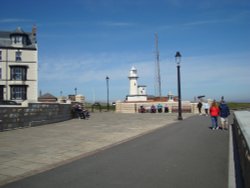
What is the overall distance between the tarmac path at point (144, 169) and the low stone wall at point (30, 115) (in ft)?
27.4

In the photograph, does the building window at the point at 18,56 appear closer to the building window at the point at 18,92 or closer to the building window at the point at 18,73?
the building window at the point at 18,73

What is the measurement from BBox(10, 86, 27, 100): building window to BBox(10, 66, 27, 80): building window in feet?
4.98

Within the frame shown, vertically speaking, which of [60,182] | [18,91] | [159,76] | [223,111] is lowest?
[60,182]

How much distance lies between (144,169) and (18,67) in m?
39.7

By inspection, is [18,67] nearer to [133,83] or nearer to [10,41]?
[10,41]

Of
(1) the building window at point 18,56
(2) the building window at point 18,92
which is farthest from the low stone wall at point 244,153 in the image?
(1) the building window at point 18,56

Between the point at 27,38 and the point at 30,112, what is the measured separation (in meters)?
30.9

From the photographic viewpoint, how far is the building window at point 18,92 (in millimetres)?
41453

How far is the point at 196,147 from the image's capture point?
9867 millimetres

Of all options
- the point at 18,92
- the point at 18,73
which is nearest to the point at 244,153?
the point at 18,92

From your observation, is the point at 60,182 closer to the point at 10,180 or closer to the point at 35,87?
the point at 10,180

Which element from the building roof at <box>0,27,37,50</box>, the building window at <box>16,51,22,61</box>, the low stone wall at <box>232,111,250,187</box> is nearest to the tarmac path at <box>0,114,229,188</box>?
the low stone wall at <box>232,111,250,187</box>

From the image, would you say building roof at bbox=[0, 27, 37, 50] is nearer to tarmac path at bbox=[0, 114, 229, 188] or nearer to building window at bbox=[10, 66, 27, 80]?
building window at bbox=[10, 66, 27, 80]

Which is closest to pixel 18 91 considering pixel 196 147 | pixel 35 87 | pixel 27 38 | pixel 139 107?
pixel 35 87
